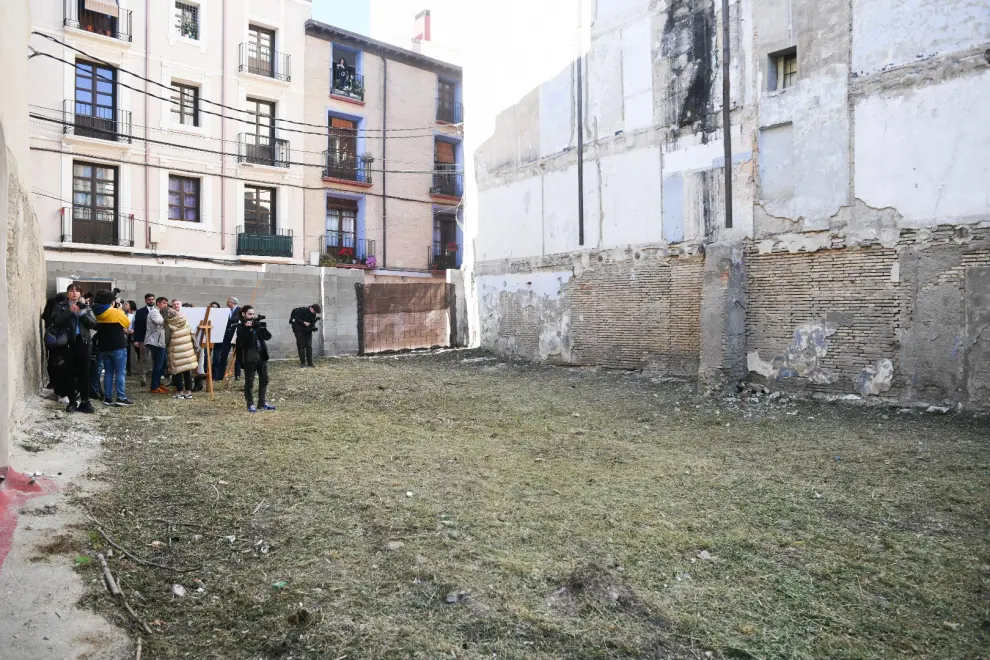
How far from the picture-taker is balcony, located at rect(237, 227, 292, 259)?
21234mm

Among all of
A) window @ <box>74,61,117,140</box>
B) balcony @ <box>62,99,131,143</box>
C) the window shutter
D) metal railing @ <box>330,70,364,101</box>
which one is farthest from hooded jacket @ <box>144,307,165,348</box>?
the window shutter

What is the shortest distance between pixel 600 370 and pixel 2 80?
10874 mm

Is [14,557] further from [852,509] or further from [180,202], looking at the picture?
[180,202]

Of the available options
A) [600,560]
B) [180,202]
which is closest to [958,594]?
[600,560]

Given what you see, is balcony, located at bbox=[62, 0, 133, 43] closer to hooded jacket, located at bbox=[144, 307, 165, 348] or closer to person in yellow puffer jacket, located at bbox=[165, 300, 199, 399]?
hooded jacket, located at bbox=[144, 307, 165, 348]

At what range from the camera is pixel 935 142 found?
9.24m

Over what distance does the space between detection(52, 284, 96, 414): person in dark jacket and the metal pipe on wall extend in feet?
32.1

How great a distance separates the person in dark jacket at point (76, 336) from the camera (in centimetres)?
744

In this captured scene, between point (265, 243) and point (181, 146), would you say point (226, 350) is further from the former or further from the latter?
point (181, 146)

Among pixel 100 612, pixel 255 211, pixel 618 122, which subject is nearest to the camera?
pixel 100 612

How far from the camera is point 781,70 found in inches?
439

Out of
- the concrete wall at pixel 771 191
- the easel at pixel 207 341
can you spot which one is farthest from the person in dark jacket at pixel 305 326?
the concrete wall at pixel 771 191

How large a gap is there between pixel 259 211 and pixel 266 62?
494 cm

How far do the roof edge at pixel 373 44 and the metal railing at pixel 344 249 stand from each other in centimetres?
687
